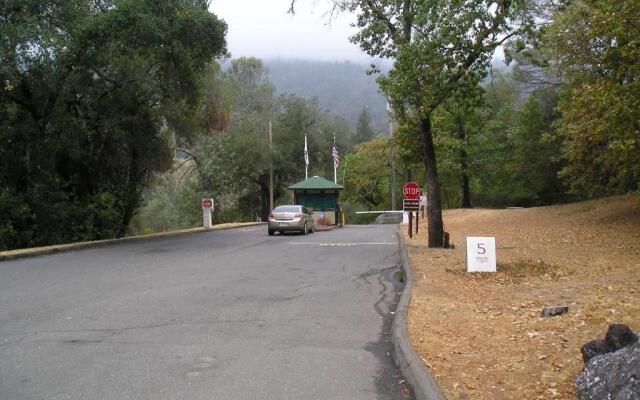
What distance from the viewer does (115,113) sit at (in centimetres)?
2281

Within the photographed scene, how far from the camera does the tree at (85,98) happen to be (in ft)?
61.7

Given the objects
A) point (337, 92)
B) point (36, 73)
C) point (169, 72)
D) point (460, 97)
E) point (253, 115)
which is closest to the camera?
point (460, 97)

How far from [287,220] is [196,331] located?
1860 centimetres

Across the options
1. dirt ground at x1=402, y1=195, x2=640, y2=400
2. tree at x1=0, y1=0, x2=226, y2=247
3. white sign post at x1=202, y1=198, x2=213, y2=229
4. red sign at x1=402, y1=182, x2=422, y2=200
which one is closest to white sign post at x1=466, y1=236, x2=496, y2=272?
dirt ground at x1=402, y1=195, x2=640, y2=400

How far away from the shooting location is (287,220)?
25609 millimetres

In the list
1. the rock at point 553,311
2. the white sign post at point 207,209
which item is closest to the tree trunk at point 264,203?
the white sign post at point 207,209

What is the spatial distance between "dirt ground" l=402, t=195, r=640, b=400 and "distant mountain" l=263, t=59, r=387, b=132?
9556 centimetres

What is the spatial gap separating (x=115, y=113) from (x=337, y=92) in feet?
416

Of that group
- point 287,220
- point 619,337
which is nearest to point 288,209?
point 287,220

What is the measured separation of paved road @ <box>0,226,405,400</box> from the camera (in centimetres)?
504

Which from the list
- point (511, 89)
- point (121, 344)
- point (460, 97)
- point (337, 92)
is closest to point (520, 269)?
point (460, 97)

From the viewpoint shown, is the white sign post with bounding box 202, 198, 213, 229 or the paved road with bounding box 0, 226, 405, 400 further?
the white sign post with bounding box 202, 198, 213, 229

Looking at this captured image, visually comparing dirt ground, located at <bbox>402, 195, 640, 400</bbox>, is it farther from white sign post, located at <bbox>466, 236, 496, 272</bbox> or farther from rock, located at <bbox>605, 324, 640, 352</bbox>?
rock, located at <bbox>605, 324, 640, 352</bbox>

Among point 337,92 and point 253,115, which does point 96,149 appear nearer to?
point 253,115
